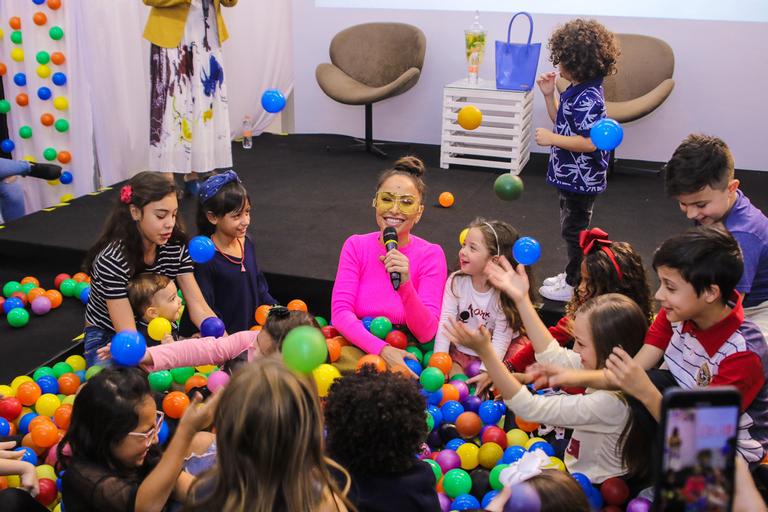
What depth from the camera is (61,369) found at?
3119 millimetres

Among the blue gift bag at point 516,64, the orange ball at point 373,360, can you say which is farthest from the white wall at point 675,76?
the orange ball at point 373,360

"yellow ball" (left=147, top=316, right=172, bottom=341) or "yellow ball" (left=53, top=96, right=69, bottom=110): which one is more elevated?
"yellow ball" (left=53, top=96, right=69, bottom=110)

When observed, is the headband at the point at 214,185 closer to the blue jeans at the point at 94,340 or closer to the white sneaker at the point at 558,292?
the blue jeans at the point at 94,340

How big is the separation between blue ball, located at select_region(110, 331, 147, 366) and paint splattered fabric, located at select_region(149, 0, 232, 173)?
87.1 inches

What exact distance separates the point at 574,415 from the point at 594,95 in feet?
5.69

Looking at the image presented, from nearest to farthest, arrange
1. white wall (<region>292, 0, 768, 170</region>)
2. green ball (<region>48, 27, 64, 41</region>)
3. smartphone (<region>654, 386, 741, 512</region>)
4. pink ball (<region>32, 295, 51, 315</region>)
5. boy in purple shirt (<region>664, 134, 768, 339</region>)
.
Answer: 1. smartphone (<region>654, 386, 741, 512</region>)
2. boy in purple shirt (<region>664, 134, 768, 339</region>)
3. pink ball (<region>32, 295, 51, 315</region>)
4. green ball (<region>48, 27, 64, 41</region>)
5. white wall (<region>292, 0, 768, 170</region>)

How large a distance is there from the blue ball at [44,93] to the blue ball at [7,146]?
0.36 meters

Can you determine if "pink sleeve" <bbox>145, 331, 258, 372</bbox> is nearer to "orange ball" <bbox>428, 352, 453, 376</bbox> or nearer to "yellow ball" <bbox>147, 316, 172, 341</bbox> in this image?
"yellow ball" <bbox>147, 316, 172, 341</bbox>

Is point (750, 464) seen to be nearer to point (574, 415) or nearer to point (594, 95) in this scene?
point (574, 415)

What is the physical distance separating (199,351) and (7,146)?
307 cm

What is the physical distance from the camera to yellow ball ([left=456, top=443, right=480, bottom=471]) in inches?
102

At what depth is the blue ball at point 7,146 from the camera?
5.05m

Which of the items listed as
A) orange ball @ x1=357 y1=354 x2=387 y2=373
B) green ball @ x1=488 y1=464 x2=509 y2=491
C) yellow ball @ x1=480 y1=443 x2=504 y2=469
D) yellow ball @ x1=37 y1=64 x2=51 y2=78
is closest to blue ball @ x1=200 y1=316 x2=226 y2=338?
orange ball @ x1=357 y1=354 x2=387 y2=373

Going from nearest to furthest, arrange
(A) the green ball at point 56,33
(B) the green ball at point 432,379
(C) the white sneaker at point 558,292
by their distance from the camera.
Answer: (B) the green ball at point 432,379 → (C) the white sneaker at point 558,292 → (A) the green ball at point 56,33
